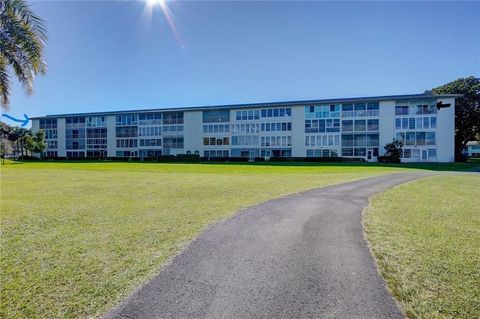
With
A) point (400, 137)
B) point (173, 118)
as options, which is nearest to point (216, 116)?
point (173, 118)

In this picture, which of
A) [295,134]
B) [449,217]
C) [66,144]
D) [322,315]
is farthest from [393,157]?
[66,144]

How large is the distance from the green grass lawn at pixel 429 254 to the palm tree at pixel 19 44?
1513cm

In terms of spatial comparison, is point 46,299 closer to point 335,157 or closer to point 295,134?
point 335,157

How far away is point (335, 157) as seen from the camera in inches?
2141

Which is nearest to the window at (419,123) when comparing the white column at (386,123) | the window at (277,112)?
the white column at (386,123)

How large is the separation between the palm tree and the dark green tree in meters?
68.2

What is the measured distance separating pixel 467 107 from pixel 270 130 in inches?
1530

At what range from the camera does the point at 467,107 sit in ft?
184

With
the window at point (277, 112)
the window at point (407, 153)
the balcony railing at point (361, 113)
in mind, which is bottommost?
the window at point (407, 153)

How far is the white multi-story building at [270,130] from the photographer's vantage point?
53.6 metres

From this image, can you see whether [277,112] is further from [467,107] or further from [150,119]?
[467,107]

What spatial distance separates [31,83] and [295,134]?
52039mm

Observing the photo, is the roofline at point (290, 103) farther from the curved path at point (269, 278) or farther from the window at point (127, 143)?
the curved path at point (269, 278)

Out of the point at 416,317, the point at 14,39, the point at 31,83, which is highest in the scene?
the point at 14,39
